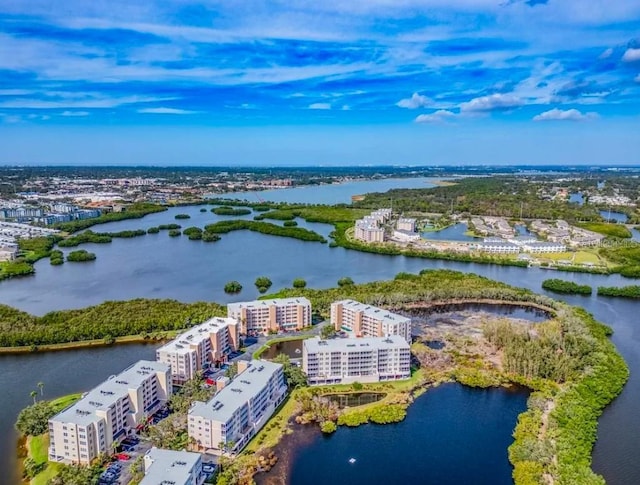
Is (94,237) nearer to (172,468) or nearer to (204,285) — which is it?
(204,285)

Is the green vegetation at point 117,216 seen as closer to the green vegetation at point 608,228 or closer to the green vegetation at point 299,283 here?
the green vegetation at point 299,283

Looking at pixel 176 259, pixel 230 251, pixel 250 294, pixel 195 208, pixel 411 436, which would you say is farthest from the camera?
pixel 195 208

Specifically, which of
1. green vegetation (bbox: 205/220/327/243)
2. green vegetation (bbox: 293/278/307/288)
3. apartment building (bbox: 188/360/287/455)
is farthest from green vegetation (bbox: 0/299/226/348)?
green vegetation (bbox: 205/220/327/243)

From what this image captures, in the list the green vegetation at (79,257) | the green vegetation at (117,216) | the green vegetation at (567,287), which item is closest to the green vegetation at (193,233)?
the green vegetation at (79,257)

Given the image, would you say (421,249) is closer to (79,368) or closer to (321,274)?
(321,274)

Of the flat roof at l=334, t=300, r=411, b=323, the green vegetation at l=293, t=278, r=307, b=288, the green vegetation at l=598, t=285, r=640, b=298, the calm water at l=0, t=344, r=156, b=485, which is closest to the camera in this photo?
the calm water at l=0, t=344, r=156, b=485

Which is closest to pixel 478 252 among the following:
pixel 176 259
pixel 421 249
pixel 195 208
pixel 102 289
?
pixel 421 249

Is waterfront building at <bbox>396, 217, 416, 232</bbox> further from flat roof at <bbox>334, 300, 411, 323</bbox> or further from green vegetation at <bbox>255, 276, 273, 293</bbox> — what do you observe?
flat roof at <bbox>334, 300, 411, 323</bbox>

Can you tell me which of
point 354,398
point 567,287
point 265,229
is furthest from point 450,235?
point 354,398
